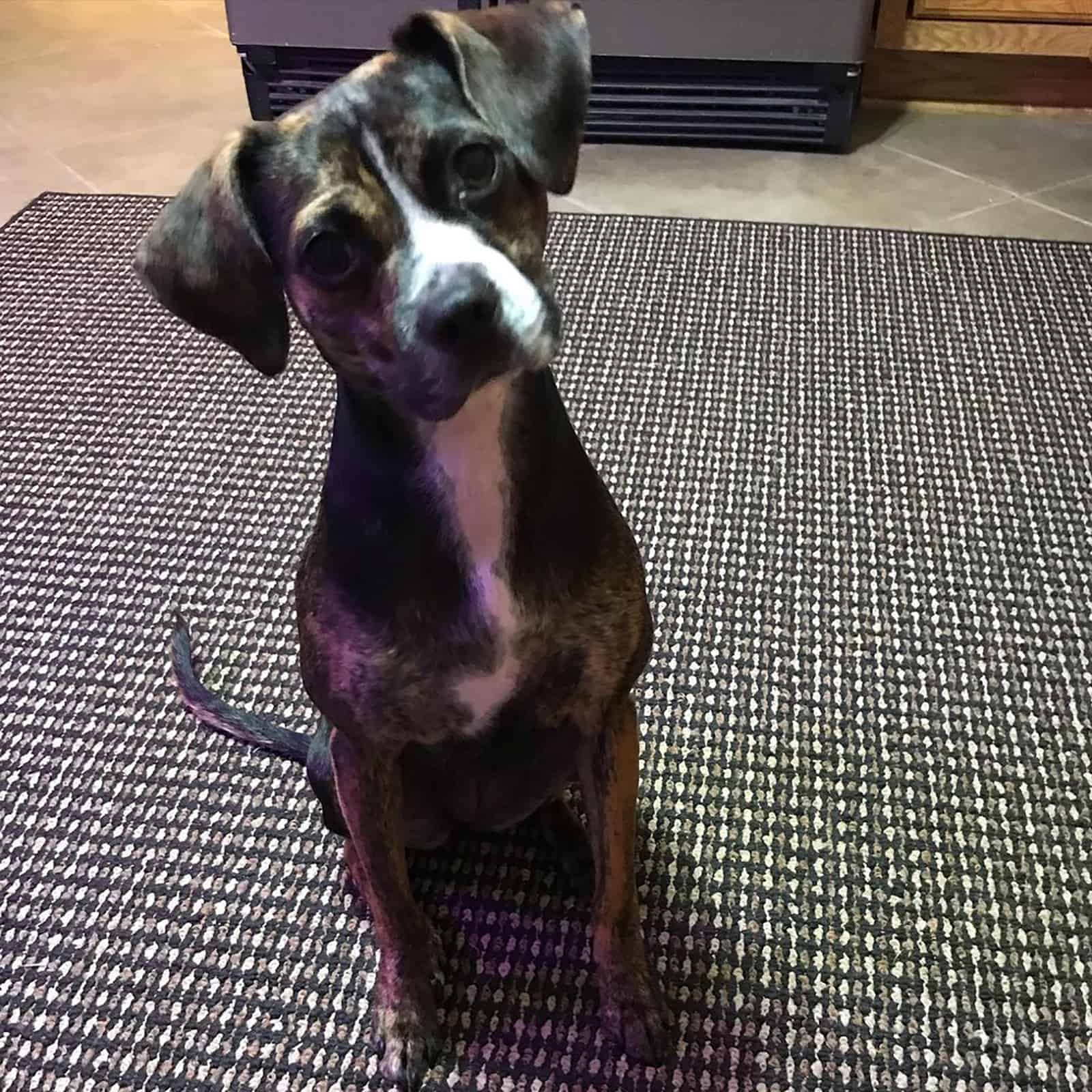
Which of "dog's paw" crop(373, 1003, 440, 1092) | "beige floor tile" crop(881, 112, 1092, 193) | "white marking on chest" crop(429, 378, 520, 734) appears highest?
"white marking on chest" crop(429, 378, 520, 734)

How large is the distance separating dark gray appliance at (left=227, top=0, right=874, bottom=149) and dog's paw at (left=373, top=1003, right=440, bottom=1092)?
2430 mm

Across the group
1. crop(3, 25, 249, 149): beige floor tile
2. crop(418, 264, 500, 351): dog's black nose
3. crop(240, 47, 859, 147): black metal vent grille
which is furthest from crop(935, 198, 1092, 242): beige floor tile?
crop(418, 264, 500, 351): dog's black nose

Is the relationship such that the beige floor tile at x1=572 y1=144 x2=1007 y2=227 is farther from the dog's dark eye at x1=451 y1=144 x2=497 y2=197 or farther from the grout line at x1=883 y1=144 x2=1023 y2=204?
the dog's dark eye at x1=451 y1=144 x2=497 y2=197

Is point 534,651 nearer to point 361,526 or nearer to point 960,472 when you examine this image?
point 361,526

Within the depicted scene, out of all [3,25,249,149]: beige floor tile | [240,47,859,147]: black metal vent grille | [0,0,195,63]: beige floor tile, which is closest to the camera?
[240,47,859,147]: black metal vent grille

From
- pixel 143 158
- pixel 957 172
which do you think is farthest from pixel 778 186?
pixel 143 158

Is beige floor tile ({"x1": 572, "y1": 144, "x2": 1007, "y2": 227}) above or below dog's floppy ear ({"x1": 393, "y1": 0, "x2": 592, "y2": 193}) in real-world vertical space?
below

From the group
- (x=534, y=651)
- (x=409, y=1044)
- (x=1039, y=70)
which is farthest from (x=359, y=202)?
(x=1039, y=70)

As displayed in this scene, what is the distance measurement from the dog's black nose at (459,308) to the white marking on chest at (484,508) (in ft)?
0.30

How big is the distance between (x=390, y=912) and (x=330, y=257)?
0.70 m

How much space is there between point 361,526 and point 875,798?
84cm

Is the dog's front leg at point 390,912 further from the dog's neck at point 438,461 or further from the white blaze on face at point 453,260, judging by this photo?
the white blaze on face at point 453,260

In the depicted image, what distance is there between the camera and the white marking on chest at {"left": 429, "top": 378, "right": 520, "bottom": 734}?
3.43 ft

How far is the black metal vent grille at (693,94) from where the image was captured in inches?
125
